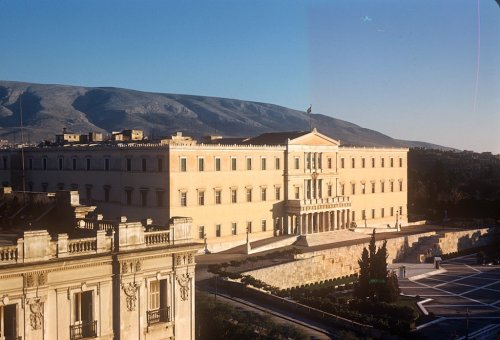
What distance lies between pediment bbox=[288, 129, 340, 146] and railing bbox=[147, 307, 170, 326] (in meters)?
42.0

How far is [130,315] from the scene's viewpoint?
21.8 metres

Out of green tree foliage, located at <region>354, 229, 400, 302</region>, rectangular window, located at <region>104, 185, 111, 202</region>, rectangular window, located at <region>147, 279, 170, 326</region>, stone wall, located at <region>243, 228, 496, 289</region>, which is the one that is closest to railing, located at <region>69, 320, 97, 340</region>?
rectangular window, located at <region>147, 279, 170, 326</region>

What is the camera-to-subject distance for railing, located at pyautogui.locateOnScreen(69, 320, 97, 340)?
2041cm

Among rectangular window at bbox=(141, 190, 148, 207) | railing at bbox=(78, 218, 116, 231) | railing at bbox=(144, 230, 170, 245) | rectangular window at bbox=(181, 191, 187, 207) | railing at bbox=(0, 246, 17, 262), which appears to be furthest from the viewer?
rectangular window at bbox=(141, 190, 148, 207)

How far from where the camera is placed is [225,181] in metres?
57.3

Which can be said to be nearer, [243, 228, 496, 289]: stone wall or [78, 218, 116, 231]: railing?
[78, 218, 116, 231]: railing

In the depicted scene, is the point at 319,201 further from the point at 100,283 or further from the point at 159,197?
the point at 100,283

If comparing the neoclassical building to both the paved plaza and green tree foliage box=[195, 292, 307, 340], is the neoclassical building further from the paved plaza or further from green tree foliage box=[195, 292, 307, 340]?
green tree foliage box=[195, 292, 307, 340]

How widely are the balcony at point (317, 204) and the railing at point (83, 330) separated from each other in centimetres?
4284

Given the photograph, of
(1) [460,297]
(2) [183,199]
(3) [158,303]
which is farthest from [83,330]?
(1) [460,297]

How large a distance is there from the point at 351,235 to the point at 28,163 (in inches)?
1410

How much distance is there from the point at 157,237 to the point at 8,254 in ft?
18.8

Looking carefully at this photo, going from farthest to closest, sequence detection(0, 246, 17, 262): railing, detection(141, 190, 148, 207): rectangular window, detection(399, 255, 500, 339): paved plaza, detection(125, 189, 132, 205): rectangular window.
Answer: detection(125, 189, 132, 205): rectangular window < detection(141, 190, 148, 207): rectangular window < detection(399, 255, 500, 339): paved plaza < detection(0, 246, 17, 262): railing

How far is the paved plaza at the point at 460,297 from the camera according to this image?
129 ft
